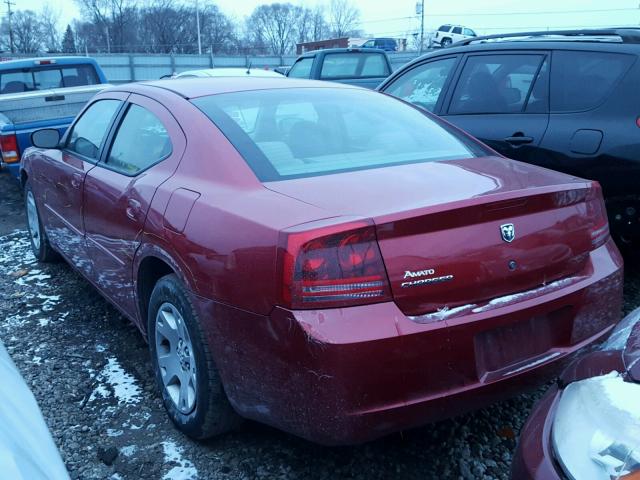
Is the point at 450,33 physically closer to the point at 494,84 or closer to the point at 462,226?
the point at 494,84

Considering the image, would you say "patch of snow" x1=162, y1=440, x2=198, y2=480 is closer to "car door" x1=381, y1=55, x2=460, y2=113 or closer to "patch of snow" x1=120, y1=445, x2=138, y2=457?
"patch of snow" x1=120, y1=445, x2=138, y2=457

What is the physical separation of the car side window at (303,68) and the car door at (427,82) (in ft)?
21.4

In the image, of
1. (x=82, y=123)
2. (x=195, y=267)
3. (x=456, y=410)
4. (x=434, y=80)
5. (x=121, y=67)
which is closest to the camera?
(x=456, y=410)

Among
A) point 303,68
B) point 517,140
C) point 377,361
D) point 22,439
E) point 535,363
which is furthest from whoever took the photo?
point 303,68

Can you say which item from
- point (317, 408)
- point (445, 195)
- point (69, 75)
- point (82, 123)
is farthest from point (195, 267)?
point (69, 75)

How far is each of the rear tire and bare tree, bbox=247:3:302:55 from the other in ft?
301

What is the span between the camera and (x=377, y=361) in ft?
6.52

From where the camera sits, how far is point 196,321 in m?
2.50

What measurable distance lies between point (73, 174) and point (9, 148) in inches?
140

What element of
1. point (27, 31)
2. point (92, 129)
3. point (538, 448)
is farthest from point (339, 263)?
point (27, 31)

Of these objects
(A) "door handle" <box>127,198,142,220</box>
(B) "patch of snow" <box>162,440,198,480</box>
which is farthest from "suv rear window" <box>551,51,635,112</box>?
(B) "patch of snow" <box>162,440,198,480</box>

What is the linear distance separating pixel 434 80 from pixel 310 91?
2.32 meters

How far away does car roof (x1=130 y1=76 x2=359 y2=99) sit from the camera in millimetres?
3205

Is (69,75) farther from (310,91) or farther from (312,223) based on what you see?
(312,223)
